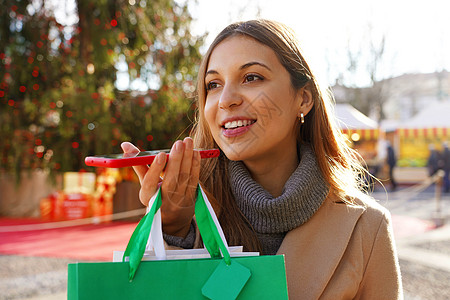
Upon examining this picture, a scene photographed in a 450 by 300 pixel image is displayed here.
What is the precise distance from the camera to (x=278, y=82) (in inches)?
56.9

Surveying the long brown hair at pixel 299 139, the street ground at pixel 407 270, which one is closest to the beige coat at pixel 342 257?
the long brown hair at pixel 299 139

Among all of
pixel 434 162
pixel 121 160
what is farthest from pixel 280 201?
pixel 434 162

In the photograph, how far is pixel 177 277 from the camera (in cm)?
97

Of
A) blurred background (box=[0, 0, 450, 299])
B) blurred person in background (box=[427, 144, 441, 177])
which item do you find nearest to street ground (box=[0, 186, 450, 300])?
blurred background (box=[0, 0, 450, 299])

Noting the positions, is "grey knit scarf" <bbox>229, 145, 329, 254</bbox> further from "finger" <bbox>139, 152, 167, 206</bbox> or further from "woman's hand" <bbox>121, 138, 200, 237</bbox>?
"finger" <bbox>139, 152, 167, 206</bbox>

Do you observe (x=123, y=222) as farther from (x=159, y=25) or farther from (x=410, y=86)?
(x=410, y=86)

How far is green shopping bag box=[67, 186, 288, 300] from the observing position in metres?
0.94

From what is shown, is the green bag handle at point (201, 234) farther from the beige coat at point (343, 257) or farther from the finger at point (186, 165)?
the beige coat at point (343, 257)

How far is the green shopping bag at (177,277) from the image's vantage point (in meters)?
0.94

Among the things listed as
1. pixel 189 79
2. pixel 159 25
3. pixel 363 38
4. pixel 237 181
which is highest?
pixel 363 38

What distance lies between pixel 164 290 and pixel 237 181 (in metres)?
0.64

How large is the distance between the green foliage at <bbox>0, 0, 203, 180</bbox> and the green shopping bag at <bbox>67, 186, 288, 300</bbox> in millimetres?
7570

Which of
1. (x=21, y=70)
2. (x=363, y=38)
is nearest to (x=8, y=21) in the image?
(x=21, y=70)

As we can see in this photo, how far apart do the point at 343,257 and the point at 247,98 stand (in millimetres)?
595
